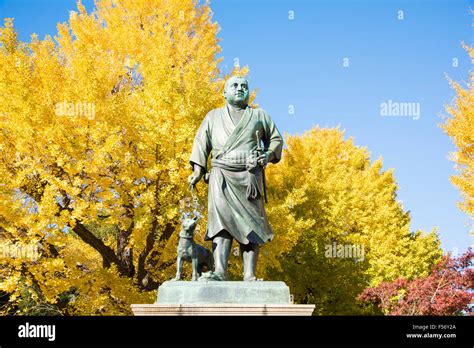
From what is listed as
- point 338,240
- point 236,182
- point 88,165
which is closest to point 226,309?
point 236,182

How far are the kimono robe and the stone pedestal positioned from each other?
2.49 ft

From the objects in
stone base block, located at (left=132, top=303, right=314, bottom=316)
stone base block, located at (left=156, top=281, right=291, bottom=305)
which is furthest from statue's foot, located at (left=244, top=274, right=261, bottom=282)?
stone base block, located at (left=132, top=303, right=314, bottom=316)

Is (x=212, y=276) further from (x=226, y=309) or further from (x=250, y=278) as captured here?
(x=226, y=309)

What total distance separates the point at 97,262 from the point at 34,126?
180 inches

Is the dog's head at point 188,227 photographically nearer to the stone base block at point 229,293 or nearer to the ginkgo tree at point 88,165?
the stone base block at point 229,293

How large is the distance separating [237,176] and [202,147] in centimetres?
71

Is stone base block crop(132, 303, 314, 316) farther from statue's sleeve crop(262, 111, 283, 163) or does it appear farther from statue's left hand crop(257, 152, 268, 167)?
statue's sleeve crop(262, 111, 283, 163)

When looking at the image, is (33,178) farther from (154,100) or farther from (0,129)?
(154,100)

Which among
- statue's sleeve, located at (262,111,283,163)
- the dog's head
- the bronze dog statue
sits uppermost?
statue's sleeve, located at (262,111,283,163)

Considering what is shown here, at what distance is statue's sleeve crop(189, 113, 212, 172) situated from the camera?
7.46 metres

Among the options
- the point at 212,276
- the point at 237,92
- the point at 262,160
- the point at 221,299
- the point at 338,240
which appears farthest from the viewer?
the point at 338,240

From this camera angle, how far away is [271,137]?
757 cm

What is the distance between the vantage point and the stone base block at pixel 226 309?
20.0ft
